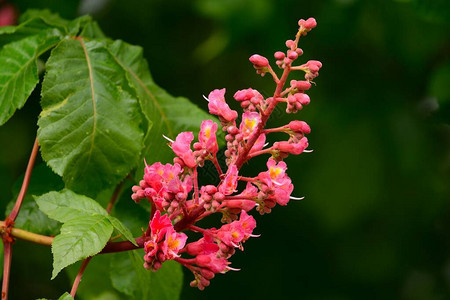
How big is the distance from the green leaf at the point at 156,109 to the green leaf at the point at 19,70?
0.66 ft

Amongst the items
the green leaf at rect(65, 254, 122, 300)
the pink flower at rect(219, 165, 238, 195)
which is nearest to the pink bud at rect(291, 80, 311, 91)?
the pink flower at rect(219, 165, 238, 195)

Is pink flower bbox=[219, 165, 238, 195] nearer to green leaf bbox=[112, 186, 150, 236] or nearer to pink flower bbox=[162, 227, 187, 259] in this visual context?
pink flower bbox=[162, 227, 187, 259]

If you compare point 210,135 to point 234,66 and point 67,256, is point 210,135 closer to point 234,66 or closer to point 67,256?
point 67,256

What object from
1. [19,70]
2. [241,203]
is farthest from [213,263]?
[19,70]

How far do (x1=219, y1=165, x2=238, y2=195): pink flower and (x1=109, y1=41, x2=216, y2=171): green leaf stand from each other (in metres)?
0.48

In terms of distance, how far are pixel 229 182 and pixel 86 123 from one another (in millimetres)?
517

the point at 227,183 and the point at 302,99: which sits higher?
the point at 302,99

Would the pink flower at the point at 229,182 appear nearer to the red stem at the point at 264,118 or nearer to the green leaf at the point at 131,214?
the red stem at the point at 264,118

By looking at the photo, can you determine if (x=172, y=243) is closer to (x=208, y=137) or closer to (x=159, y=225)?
(x=159, y=225)

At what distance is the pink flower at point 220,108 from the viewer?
1414mm

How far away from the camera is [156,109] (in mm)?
1889

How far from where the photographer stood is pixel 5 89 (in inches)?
69.4

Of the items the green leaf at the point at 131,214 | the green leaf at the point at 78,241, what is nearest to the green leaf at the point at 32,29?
the green leaf at the point at 131,214

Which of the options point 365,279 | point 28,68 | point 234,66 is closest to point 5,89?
point 28,68
